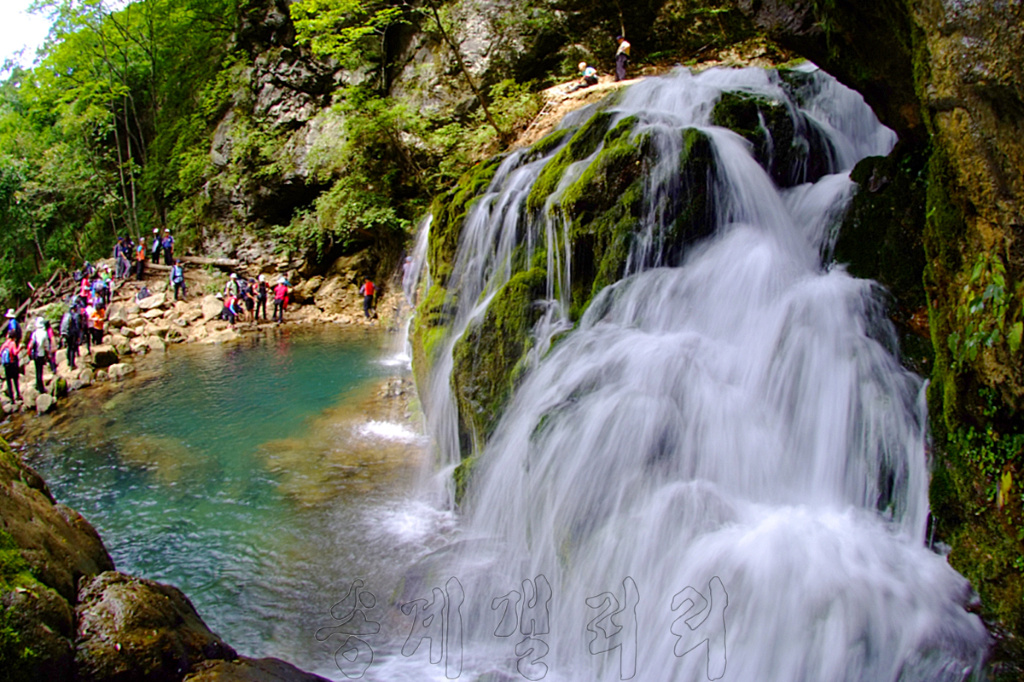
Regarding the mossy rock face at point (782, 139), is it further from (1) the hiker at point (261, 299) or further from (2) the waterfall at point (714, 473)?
(1) the hiker at point (261, 299)

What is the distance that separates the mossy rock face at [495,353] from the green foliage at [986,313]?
4.12 m

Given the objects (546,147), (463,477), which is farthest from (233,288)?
(463,477)

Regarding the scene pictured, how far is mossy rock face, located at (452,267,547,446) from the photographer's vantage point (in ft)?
23.1

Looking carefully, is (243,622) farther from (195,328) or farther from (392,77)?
(392,77)

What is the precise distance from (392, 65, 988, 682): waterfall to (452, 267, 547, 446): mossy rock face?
198mm

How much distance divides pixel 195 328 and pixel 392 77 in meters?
11.4

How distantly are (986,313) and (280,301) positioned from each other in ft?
68.4

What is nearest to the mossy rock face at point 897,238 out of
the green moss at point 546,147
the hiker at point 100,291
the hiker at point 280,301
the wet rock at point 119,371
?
the green moss at point 546,147

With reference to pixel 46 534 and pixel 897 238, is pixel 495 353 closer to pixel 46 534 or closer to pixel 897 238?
pixel 897 238

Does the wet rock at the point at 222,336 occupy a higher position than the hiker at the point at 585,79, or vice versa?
the hiker at the point at 585,79

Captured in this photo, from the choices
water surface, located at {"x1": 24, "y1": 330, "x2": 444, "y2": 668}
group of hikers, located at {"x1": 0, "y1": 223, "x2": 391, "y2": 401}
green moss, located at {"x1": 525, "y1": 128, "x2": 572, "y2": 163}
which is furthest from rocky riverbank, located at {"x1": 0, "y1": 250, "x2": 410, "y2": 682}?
group of hikers, located at {"x1": 0, "y1": 223, "x2": 391, "y2": 401}

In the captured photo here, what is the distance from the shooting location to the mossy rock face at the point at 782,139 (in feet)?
26.6

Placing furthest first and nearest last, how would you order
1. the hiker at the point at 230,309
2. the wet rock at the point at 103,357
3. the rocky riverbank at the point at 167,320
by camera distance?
the hiker at the point at 230,309, the wet rock at the point at 103,357, the rocky riverbank at the point at 167,320

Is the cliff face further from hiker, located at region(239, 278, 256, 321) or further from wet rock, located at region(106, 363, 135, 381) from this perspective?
hiker, located at region(239, 278, 256, 321)
